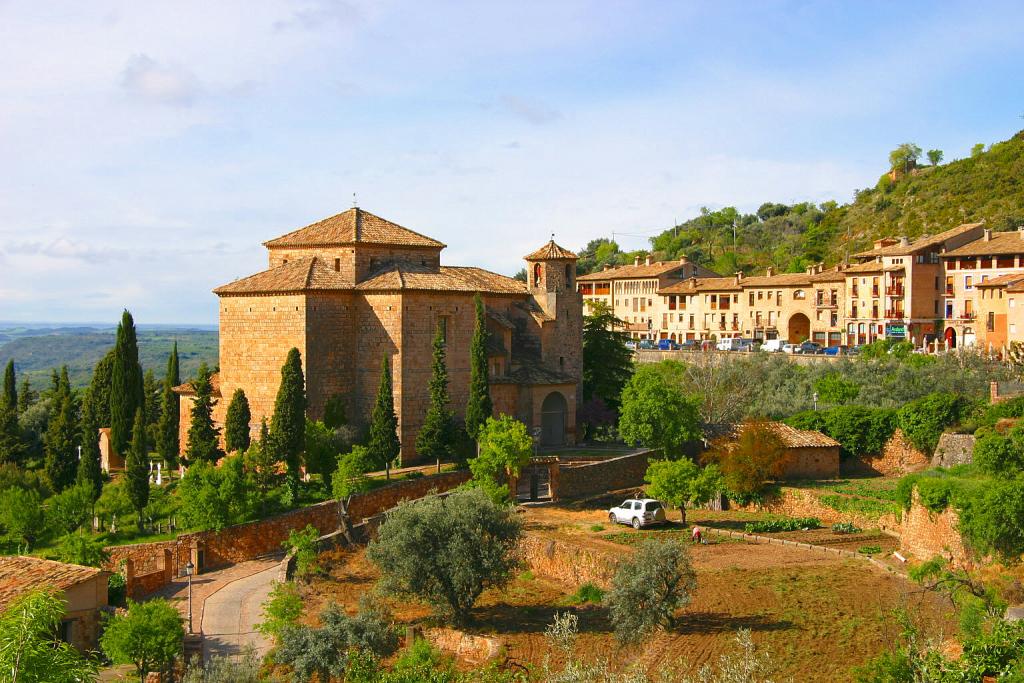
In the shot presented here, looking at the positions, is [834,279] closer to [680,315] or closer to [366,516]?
[680,315]

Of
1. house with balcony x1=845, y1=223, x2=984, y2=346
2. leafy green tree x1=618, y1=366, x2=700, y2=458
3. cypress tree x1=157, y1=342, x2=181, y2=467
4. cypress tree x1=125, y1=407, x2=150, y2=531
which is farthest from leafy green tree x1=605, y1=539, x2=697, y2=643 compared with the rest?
house with balcony x1=845, y1=223, x2=984, y2=346

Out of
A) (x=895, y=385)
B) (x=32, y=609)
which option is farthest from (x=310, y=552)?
(x=895, y=385)

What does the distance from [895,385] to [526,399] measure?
16291 mm

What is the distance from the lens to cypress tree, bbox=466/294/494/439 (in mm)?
35625

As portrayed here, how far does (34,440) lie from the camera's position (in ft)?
146

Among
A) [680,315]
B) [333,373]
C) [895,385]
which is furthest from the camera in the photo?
[680,315]

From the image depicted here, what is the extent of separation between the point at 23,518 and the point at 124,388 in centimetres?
834

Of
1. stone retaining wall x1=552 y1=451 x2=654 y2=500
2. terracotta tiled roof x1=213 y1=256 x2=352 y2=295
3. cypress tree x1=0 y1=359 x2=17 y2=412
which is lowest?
stone retaining wall x1=552 y1=451 x2=654 y2=500

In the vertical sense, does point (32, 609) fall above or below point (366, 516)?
above

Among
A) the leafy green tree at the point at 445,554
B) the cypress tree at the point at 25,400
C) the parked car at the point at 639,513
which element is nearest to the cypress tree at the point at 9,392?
the cypress tree at the point at 25,400

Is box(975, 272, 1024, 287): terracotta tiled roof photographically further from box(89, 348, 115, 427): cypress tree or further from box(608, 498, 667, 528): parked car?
box(89, 348, 115, 427): cypress tree

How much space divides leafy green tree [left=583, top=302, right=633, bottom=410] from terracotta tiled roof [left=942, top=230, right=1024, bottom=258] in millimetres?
22705

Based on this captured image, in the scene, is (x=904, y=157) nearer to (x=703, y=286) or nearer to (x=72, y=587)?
(x=703, y=286)

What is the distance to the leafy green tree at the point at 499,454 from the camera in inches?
1280
